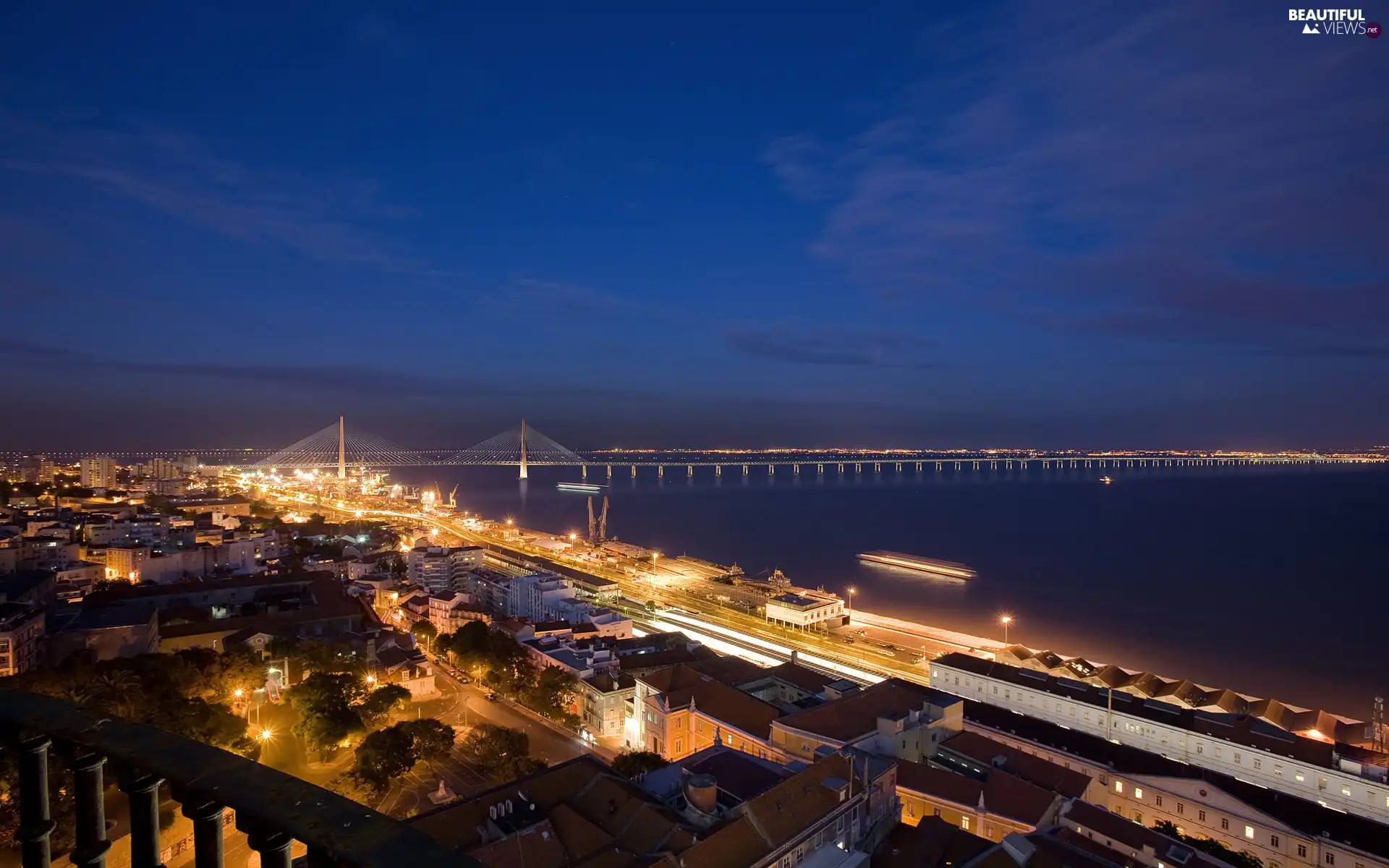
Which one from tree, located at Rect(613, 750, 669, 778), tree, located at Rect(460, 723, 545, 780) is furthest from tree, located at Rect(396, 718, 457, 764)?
tree, located at Rect(613, 750, 669, 778)

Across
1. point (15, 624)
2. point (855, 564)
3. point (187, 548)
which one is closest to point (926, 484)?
point (855, 564)

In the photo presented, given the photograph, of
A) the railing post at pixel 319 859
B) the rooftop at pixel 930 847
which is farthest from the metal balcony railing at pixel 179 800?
the rooftop at pixel 930 847

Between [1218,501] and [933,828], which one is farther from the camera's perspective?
[1218,501]

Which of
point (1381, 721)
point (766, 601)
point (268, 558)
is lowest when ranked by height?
point (1381, 721)

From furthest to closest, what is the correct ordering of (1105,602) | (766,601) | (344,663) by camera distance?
(1105,602)
(766,601)
(344,663)

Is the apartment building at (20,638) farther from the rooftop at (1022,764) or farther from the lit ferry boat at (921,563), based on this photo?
the lit ferry boat at (921,563)

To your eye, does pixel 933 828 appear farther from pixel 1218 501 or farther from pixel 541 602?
pixel 1218 501

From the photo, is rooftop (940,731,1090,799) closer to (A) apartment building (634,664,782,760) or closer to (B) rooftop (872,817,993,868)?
(B) rooftop (872,817,993,868)
